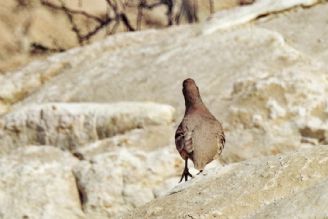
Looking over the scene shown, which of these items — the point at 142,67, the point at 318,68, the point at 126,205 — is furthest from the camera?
the point at 142,67

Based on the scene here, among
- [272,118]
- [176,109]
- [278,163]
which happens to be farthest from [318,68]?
[278,163]

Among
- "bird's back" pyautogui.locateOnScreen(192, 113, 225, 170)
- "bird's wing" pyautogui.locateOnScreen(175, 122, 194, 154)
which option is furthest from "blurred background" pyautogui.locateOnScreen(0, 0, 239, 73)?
"bird's wing" pyautogui.locateOnScreen(175, 122, 194, 154)

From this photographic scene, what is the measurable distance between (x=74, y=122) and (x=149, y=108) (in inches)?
49.6

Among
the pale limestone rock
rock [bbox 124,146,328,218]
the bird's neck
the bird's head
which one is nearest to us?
rock [bbox 124,146,328,218]

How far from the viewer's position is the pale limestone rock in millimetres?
17125

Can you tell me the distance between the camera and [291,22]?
1694 cm

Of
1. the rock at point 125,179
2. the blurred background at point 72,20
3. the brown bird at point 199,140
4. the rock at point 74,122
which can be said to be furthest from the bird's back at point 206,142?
the blurred background at point 72,20

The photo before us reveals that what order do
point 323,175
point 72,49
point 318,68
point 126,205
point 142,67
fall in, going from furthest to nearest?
point 72,49 → point 142,67 → point 318,68 → point 126,205 → point 323,175

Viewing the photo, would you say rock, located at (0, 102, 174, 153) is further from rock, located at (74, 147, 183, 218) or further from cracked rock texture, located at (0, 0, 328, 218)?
rock, located at (74, 147, 183, 218)

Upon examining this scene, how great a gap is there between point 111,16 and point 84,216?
20.7 ft

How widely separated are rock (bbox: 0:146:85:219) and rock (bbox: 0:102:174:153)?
0.87 meters

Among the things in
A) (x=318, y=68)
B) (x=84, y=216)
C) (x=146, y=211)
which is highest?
(x=146, y=211)

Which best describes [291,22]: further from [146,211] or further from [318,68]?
→ [146,211]

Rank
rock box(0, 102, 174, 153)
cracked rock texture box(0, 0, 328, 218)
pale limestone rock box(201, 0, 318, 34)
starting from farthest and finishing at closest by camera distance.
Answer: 1. pale limestone rock box(201, 0, 318, 34)
2. rock box(0, 102, 174, 153)
3. cracked rock texture box(0, 0, 328, 218)
